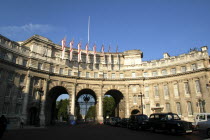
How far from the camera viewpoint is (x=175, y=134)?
16.6 metres

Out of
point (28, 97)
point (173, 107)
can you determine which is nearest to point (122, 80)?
point (173, 107)

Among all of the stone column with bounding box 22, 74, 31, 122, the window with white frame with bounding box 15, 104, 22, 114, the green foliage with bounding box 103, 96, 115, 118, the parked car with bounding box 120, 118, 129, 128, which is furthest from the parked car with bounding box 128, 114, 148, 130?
the green foliage with bounding box 103, 96, 115, 118

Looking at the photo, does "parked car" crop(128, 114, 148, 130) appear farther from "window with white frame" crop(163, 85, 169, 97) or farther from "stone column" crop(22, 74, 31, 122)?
"stone column" crop(22, 74, 31, 122)

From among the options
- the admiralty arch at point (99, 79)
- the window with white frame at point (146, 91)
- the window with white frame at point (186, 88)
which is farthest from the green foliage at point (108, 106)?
the window with white frame at point (186, 88)

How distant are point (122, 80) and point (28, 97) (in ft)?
76.5

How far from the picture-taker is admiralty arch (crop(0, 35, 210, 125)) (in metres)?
33.7

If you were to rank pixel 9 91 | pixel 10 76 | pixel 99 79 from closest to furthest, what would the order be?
pixel 9 91 < pixel 10 76 < pixel 99 79

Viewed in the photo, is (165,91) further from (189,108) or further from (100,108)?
(100,108)

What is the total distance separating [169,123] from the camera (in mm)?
17141

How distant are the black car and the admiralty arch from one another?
51.4ft

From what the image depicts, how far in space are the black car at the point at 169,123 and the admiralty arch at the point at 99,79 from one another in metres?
15.7

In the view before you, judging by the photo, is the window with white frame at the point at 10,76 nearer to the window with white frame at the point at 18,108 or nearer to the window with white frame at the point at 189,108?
the window with white frame at the point at 18,108

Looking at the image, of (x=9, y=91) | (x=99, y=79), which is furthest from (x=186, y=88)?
(x=9, y=91)

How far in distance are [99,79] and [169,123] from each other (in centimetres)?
2819
